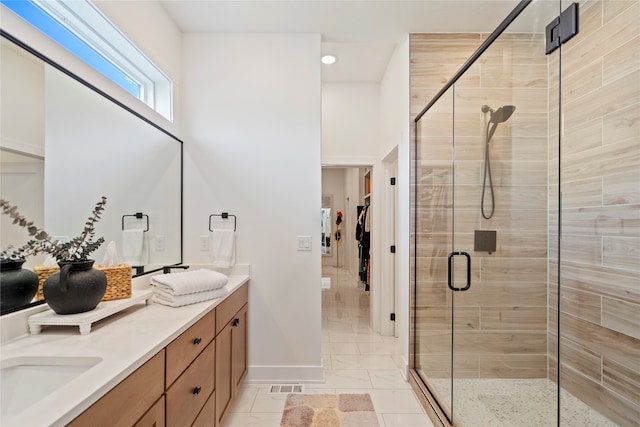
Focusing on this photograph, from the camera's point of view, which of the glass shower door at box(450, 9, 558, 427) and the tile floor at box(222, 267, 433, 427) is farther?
the tile floor at box(222, 267, 433, 427)

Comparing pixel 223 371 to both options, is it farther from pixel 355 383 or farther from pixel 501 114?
pixel 501 114

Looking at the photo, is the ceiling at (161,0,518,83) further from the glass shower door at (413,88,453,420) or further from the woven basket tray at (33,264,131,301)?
the woven basket tray at (33,264,131,301)

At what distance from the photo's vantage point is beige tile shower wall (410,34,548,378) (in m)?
1.88

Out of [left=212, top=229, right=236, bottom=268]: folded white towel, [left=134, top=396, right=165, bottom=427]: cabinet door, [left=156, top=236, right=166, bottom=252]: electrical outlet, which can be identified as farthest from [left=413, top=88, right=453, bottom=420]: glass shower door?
[left=156, top=236, right=166, bottom=252]: electrical outlet

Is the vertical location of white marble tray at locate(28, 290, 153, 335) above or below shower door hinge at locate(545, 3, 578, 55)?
below

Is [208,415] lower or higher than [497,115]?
lower

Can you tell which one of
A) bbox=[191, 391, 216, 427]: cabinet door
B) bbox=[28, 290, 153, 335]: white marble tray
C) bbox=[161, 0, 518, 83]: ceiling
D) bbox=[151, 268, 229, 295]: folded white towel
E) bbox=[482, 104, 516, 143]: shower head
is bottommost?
bbox=[191, 391, 216, 427]: cabinet door

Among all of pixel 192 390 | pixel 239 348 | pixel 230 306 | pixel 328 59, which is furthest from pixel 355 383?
pixel 328 59

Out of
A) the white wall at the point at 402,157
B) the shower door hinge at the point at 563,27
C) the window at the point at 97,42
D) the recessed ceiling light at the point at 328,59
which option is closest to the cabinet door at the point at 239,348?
the white wall at the point at 402,157

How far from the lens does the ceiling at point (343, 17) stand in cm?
215

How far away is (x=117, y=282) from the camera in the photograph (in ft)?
4.87

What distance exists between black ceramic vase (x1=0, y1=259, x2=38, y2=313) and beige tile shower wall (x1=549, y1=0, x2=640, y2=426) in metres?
2.52

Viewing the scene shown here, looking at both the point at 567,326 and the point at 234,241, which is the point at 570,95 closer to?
the point at 567,326

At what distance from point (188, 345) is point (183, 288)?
0.34 m
